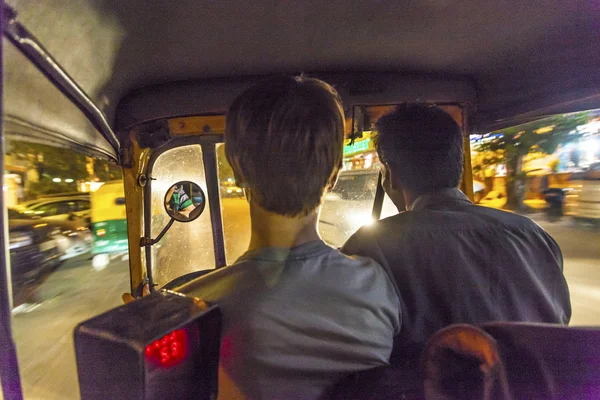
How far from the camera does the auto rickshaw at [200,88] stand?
0.94m

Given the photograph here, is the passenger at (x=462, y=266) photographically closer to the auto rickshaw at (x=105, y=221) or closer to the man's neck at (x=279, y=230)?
the man's neck at (x=279, y=230)

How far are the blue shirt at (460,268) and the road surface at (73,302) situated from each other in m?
0.56

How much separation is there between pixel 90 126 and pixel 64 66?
1.65ft

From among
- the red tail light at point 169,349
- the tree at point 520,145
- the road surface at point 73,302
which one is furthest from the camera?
the tree at point 520,145

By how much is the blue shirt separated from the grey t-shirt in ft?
1.18

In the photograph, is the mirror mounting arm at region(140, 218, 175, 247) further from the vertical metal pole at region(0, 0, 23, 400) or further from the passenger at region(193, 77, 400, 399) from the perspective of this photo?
the vertical metal pole at region(0, 0, 23, 400)

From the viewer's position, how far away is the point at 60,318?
622 cm

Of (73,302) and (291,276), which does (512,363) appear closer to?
(291,276)

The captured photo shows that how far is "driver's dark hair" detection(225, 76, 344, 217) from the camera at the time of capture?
115cm

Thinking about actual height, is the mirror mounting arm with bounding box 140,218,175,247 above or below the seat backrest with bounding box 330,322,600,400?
above

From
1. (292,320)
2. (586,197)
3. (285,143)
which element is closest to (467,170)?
(285,143)

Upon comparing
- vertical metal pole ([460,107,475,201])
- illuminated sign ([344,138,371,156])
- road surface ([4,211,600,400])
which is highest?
illuminated sign ([344,138,371,156])

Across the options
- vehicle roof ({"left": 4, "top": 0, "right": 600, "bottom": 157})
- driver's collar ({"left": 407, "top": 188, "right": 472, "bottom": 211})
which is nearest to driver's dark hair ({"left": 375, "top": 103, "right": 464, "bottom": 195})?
driver's collar ({"left": 407, "top": 188, "right": 472, "bottom": 211})

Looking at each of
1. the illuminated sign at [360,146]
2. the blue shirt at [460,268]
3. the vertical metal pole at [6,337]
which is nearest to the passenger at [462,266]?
the blue shirt at [460,268]
